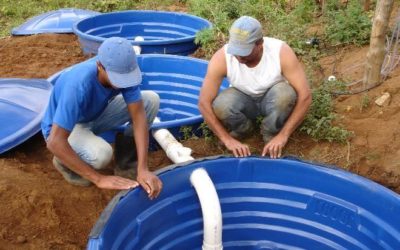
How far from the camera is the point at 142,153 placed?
247 cm

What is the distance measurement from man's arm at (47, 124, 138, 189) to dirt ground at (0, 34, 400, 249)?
37cm

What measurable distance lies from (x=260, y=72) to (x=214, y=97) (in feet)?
1.02

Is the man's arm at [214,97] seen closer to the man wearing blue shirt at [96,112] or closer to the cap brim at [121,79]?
the man wearing blue shirt at [96,112]

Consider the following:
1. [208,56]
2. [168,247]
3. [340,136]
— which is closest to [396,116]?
[340,136]

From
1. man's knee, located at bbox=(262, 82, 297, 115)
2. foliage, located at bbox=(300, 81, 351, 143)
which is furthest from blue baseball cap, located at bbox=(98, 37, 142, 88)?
foliage, located at bbox=(300, 81, 351, 143)

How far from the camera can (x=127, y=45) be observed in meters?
2.22

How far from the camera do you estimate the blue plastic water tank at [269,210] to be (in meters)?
2.41

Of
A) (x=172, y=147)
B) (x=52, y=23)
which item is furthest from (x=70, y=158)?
(x=52, y=23)

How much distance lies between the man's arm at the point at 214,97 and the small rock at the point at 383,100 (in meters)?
1.03

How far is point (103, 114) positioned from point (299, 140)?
1.24 metres

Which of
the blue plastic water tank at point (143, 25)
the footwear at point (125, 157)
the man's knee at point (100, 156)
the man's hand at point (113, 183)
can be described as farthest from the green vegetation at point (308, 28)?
the man's hand at point (113, 183)

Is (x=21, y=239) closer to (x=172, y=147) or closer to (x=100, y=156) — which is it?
(x=100, y=156)

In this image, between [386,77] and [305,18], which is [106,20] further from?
[386,77]

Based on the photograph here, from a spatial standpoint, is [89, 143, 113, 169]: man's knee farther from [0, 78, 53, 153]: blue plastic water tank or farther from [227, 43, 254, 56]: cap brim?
[227, 43, 254, 56]: cap brim
